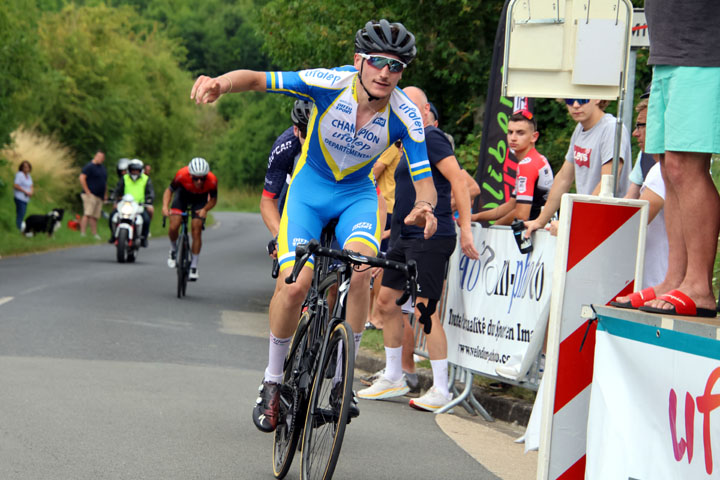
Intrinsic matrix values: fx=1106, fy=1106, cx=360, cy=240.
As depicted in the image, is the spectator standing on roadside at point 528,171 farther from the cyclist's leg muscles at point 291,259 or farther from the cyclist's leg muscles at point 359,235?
the cyclist's leg muscles at point 291,259

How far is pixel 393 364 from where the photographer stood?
9.03 metres

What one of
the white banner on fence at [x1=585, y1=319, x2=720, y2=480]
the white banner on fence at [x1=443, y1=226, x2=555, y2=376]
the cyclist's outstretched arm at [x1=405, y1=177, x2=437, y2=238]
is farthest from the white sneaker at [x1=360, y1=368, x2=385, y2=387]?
the white banner on fence at [x1=585, y1=319, x2=720, y2=480]

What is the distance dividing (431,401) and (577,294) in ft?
13.3

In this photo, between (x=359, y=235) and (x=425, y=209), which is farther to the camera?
(x=359, y=235)

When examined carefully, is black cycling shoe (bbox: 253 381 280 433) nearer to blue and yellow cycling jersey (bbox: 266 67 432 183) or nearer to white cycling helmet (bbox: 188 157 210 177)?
blue and yellow cycling jersey (bbox: 266 67 432 183)

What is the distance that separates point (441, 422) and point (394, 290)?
1279 millimetres

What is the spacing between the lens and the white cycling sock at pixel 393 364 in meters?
9.02

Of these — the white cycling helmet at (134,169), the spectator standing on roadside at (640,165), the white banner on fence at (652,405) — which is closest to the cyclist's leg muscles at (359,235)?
the spectator standing on roadside at (640,165)

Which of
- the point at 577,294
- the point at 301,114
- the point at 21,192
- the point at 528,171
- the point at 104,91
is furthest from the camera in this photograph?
the point at 104,91

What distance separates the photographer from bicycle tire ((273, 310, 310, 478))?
5598 mm

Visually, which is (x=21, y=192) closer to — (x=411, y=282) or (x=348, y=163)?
(x=348, y=163)

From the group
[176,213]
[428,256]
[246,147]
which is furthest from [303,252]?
[246,147]

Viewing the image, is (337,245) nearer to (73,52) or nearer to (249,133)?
(73,52)

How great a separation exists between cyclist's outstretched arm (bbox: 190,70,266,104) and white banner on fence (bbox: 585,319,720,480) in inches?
84.6
